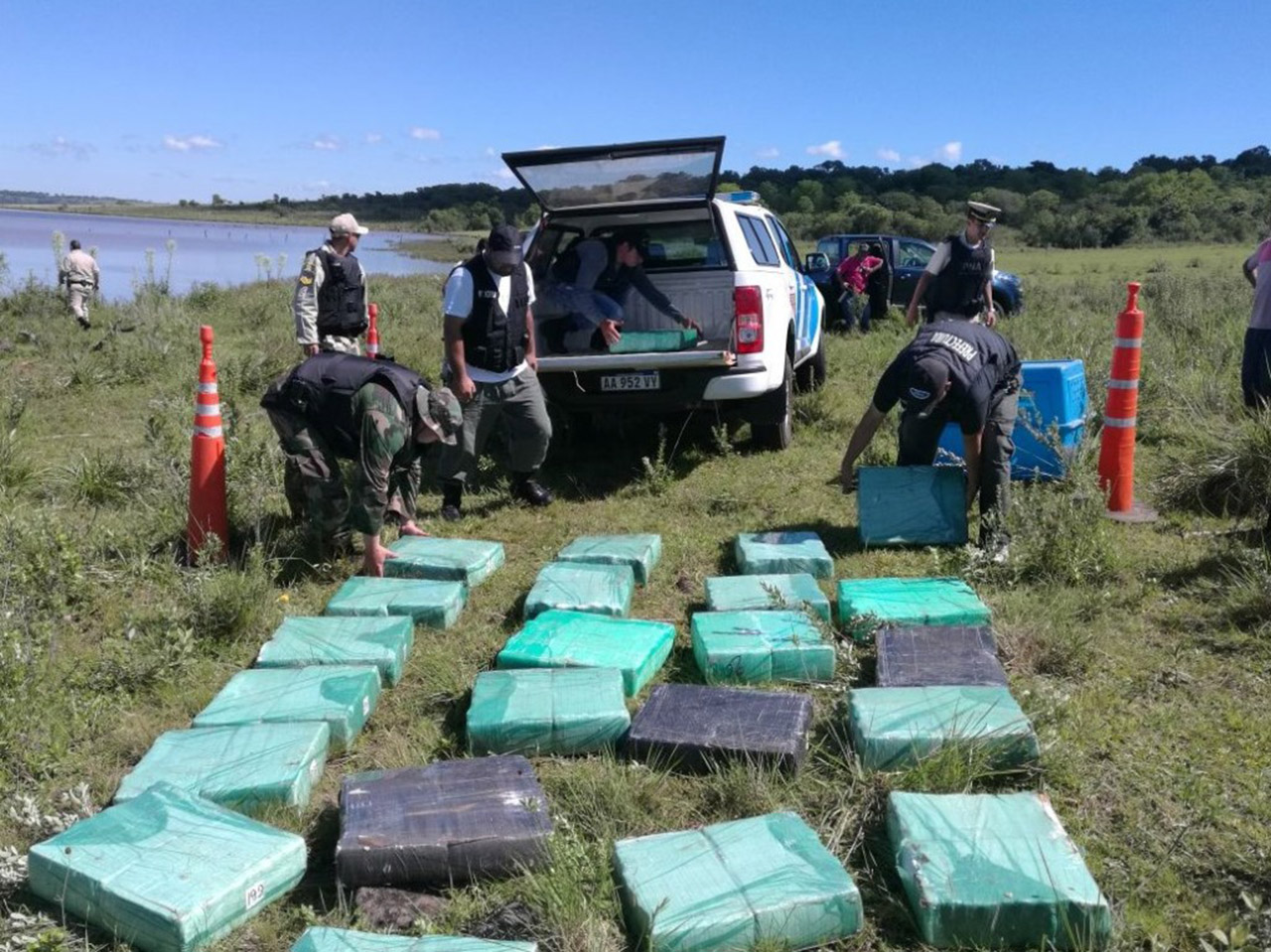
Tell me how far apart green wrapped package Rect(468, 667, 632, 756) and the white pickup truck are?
10.6 feet

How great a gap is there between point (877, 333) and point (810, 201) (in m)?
44.4

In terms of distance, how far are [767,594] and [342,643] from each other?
1.70 m

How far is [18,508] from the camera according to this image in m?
5.40

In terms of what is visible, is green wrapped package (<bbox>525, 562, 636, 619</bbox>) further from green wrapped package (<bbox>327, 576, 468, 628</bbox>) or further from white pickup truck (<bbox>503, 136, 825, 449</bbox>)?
white pickup truck (<bbox>503, 136, 825, 449</bbox>)

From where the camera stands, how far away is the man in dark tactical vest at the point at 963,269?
6.93 metres

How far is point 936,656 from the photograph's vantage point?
372 centimetres

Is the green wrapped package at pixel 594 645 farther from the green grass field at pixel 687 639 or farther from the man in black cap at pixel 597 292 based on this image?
the man in black cap at pixel 597 292

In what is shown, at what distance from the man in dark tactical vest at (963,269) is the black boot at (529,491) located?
2789 mm

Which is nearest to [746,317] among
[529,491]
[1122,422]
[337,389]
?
[529,491]

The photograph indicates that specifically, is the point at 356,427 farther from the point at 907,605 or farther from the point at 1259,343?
the point at 1259,343

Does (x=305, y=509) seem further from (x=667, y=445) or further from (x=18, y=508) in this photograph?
(x=667, y=445)

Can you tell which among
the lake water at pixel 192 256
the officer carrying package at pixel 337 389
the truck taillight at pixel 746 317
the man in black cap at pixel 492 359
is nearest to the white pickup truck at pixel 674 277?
the truck taillight at pixel 746 317

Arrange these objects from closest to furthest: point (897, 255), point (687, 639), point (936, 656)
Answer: point (936, 656), point (687, 639), point (897, 255)

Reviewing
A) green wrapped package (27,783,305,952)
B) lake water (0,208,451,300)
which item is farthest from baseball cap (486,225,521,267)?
lake water (0,208,451,300)
